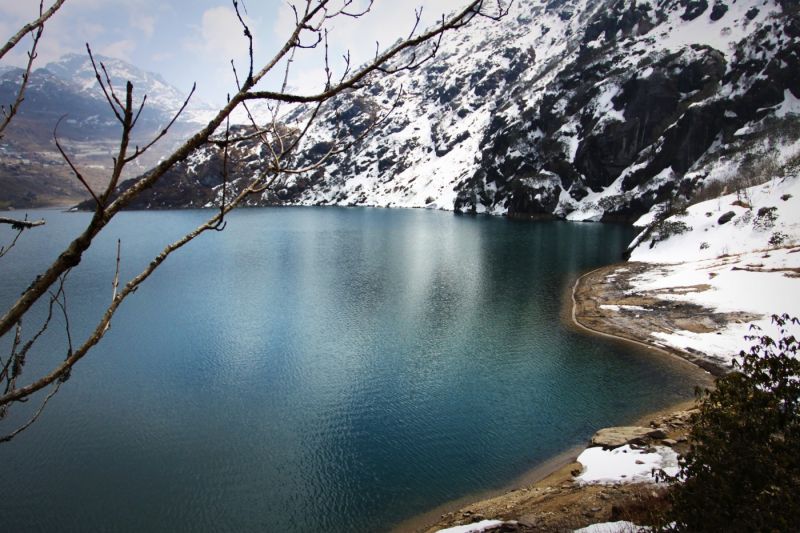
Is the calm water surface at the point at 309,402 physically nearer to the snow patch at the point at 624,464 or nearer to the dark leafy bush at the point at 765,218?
the snow patch at the point at 624,464

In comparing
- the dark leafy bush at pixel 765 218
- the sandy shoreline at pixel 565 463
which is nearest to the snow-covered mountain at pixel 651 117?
the dark leafy bush at pixel 765 218

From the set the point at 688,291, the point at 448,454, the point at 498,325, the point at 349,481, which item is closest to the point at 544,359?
the point at 498,325

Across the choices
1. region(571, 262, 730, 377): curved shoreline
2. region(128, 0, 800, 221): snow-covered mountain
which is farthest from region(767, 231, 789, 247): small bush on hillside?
region(128, 0, 800, 221): snow-covered mountain

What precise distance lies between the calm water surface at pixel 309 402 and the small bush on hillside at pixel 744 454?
11.6 metres

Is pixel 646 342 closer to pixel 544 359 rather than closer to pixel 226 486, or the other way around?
pixel 544 359

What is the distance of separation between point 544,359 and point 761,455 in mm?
25509

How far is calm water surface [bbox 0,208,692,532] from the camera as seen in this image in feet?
66.4

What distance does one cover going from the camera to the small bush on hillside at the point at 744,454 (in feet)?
30.7

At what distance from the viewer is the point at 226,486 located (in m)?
20.9

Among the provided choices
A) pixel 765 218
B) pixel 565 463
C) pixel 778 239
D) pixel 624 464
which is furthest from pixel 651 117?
pixel 624 464

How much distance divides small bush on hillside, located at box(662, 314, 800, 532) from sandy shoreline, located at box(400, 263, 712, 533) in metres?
8.09

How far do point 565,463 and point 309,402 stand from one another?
1494 cm

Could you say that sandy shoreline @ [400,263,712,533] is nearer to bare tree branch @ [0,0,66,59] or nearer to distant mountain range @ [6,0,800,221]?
bare tree branch @ [0,0,66,59]

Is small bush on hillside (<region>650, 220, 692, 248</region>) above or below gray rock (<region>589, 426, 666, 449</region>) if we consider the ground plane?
above
